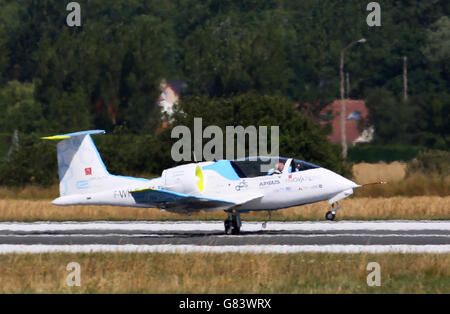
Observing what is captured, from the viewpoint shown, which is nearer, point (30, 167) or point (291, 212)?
point (291, 212)

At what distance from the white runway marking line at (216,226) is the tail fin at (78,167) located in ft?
8.78

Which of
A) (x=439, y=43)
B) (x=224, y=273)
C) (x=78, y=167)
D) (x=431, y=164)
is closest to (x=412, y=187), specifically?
(x=431, y=164)

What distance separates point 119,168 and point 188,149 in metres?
4.03

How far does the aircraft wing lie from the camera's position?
76.3 feet

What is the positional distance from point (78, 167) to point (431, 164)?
917 inches

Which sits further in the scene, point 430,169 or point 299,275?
point 430,169

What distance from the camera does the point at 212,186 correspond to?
2439 cm

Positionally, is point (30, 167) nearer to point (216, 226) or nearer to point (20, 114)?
point (216, 226)

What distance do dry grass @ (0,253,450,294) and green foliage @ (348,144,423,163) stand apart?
42.4m

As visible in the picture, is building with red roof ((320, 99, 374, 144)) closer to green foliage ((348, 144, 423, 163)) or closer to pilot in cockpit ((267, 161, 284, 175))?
green foliage ((348, 144, 423, 163))

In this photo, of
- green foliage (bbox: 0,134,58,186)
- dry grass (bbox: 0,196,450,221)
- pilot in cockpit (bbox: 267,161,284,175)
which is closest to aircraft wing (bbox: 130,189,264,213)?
pilot in cockpit (bbox: 267,161,284,175)
